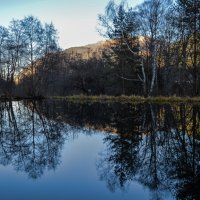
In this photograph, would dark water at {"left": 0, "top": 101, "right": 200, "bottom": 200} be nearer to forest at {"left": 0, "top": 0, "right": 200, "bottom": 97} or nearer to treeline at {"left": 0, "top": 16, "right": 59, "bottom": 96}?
forest at {"left": 0, "top": 0, "right": 200, "bottom": 97}

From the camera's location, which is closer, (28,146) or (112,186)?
(112,186)

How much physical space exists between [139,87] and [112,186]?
39000mm

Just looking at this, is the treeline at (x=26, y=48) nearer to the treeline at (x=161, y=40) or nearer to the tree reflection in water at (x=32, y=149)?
the treeline at (x=161, y=40)

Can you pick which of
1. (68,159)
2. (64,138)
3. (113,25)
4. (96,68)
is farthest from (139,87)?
(68,159)

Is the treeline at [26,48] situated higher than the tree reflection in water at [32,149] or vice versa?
the treeline at [26,48]

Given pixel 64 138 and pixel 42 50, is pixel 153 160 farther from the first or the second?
pixel 42 50

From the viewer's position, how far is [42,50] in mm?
55594

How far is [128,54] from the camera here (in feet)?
135

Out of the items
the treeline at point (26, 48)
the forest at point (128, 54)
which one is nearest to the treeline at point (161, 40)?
the forest at point (128, 54)

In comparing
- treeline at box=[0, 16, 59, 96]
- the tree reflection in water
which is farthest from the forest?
the tree reflection in water

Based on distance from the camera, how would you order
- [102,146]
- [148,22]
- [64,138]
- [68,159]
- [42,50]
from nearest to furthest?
1. [68,159]
2. [102,146]
3. [64,138]
4. [148,22]
5. [42,50]

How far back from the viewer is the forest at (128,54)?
110 feet

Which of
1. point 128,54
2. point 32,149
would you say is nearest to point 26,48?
point 128,54

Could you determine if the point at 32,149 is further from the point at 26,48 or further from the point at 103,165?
the point at 26,48
